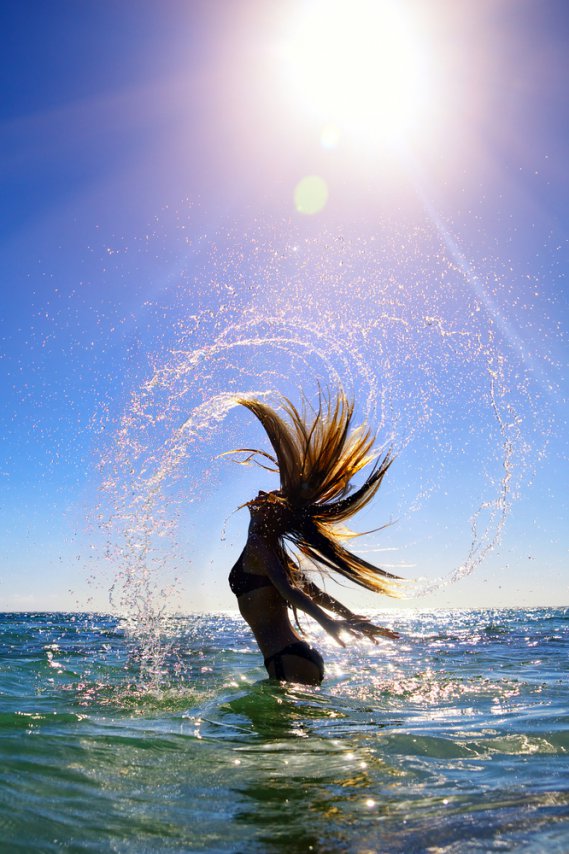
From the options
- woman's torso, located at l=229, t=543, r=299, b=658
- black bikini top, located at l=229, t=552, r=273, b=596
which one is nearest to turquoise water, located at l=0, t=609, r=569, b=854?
woman's torso, located at l=229, t=543, r=299, b=658

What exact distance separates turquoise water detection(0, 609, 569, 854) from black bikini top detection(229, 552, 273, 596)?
90 centimetres

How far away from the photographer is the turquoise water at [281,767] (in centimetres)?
244

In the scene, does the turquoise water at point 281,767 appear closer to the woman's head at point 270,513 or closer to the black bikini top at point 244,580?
the black bikini top at point 244,580

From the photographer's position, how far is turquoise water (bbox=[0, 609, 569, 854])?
2.44 m

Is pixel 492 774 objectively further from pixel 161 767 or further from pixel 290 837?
pixel 161 767

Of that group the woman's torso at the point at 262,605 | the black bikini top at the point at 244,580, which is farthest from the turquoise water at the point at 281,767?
the black bikini top at the point at 244,580

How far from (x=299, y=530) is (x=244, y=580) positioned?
91 centimetres

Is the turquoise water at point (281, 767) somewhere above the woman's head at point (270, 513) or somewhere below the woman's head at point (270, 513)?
below

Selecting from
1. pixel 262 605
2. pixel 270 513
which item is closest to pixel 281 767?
pixel 262 605

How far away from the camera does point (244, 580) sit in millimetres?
6059

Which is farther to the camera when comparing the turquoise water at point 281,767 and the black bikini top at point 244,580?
the black bikini top at point 244,580

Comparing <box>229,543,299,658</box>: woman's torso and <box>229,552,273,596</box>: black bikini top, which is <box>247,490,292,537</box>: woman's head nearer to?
<box>229,543,299,658</box>: woman's torso

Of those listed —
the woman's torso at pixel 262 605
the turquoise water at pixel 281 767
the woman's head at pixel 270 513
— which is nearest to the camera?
the turquoise water at pixel 281 767

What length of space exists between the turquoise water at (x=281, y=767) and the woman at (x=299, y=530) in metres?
0.45
